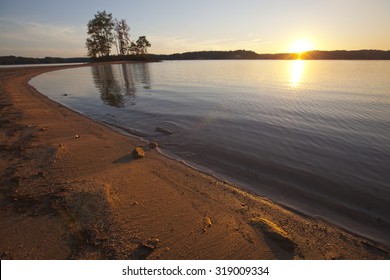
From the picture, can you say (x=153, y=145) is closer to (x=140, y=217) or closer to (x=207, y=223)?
(x=140, y=217)

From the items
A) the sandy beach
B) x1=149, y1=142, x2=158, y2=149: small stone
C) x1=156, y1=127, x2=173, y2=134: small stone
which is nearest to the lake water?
x1=156, y1=127, x2=173, y2=134: small stone

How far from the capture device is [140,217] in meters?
3.78

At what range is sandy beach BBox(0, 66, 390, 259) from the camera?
315 centimetres

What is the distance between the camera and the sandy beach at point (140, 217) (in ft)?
10.3

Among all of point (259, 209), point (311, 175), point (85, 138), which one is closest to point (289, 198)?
point (259, 209)

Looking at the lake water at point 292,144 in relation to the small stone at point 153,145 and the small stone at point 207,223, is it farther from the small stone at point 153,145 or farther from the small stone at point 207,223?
the small stone at point 207,223

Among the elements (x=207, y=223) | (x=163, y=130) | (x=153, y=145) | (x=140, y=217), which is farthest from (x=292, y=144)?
(x=140, y=217)

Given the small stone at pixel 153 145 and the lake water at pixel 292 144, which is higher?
the small stone at pixel 153 145

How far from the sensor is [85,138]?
7.78 metres

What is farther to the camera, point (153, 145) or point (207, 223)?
point (153, 145)

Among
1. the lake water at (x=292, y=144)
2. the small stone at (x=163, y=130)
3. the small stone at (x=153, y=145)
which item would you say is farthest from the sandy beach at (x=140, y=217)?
the small stone at (x=163, y=130)

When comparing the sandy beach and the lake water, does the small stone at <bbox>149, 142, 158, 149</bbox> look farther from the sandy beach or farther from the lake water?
the sandy beach

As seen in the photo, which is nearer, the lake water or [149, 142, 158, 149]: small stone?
the lake water
